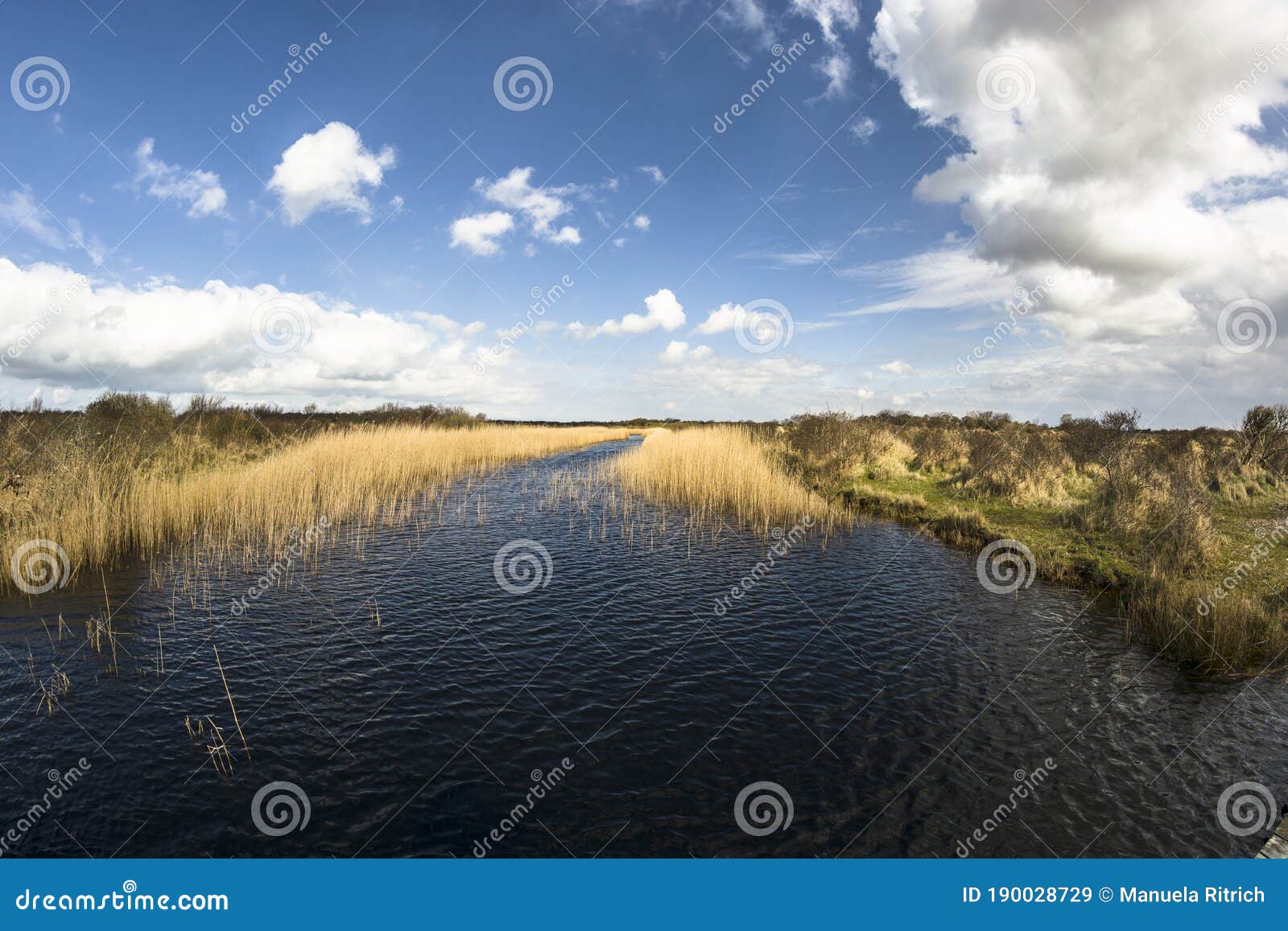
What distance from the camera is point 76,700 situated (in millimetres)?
6301

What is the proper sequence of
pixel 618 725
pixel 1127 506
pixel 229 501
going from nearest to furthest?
pixel 618 725 → pixel 1127 506 → pixel 229 501

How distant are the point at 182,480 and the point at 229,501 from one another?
2754mm

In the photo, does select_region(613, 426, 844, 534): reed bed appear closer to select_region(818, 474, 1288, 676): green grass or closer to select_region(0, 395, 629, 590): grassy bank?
select_region(818, 474, 1288, 676): green grass

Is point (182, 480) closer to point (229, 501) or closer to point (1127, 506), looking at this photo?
point (229, 501)

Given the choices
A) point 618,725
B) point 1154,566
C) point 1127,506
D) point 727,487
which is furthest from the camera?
point 727,487

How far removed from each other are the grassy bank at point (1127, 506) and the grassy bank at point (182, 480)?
1654cm

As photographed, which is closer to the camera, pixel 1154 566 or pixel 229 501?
pixel 1154 566

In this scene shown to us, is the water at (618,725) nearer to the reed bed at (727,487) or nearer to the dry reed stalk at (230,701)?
the dry reed stalk at (230,701)

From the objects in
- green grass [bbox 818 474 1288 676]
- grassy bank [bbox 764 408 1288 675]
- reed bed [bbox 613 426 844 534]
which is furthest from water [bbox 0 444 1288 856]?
reed bed [bbox 613 426 844 534]

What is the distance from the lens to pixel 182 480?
16.2 metres

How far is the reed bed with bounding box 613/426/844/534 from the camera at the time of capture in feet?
57.2

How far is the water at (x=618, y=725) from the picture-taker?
465 cm

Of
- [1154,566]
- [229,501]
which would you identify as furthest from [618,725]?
[229,501]

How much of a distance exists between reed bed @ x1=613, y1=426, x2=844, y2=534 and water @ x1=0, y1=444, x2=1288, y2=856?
22.3 feet
